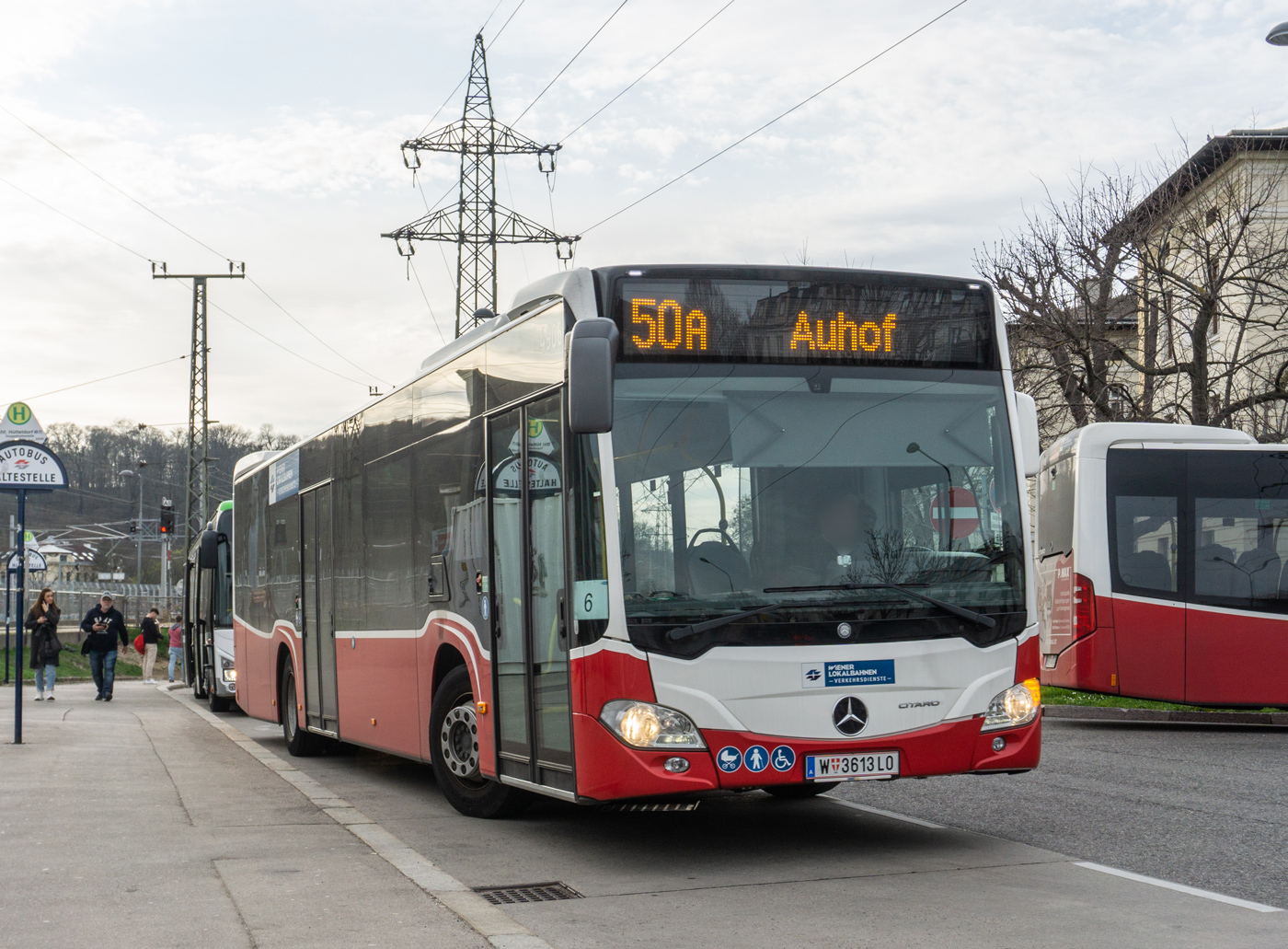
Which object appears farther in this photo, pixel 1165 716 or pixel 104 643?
pixel 104 643

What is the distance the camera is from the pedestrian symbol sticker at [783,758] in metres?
7.12

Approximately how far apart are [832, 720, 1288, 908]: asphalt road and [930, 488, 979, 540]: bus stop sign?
176 centimetres

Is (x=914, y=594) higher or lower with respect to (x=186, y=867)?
higher

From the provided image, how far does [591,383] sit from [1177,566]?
10296mm

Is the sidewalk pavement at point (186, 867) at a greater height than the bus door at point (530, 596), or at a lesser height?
lesser

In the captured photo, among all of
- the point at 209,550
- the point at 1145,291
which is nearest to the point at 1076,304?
the point at 1145,291

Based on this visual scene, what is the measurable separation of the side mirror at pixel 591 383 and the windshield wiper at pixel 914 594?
118 cm

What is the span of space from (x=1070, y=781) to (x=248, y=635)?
9631mm

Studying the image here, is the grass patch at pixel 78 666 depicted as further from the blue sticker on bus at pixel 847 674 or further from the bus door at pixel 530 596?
the blue sticker on bus at pixel 847 674

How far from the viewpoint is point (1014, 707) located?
24.9ft

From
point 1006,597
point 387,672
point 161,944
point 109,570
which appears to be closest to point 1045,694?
point 387,672

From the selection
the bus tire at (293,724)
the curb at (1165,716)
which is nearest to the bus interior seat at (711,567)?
the bus tire at (293,724)

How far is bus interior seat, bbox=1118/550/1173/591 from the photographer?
50.4 ft

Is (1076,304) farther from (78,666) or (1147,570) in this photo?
(78,666)
